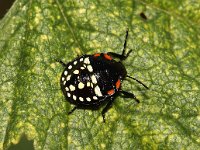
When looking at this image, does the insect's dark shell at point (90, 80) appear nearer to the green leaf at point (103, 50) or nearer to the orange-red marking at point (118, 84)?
the orange-red marking at point (118, 84)

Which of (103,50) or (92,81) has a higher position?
(103,50)

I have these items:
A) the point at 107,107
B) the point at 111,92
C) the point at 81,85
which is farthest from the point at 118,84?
the point at 81,85

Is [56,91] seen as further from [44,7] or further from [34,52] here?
[44,7]

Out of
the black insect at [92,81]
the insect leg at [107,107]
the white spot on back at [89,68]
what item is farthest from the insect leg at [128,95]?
the white spot on back at [89,68]

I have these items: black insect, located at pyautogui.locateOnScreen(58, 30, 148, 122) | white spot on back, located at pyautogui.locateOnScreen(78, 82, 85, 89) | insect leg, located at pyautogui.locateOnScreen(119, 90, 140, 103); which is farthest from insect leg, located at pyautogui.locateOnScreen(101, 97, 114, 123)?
white spot on back, located at pyautogui.locateOnScreen(78, 82, 85, 89)

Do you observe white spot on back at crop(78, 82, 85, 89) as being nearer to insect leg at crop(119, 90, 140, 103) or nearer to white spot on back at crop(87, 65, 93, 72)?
white spot on back at crop(87, 65, 93, 72)

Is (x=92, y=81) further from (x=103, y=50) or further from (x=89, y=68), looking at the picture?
(x=103, y=50)

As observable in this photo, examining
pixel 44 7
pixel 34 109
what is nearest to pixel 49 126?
pixel 34 109
